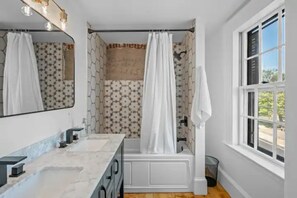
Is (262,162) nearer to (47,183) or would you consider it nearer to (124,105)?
(47,183)

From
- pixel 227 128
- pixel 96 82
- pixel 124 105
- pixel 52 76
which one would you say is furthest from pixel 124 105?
pixel 52 76

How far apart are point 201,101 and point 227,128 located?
639 mm

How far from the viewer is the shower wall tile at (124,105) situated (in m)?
4.23

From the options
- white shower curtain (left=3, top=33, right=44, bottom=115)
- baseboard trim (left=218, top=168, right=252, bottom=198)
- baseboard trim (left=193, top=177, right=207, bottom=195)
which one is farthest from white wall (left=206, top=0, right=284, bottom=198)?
white shower curtain (left=3, top=33, right=44, bottom=115)

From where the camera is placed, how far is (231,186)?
2.96 m

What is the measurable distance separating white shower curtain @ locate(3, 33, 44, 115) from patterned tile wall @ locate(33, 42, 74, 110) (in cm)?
8

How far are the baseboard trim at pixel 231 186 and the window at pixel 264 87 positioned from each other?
51 centimetres

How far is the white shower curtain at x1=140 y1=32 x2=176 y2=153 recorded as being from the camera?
3217mm

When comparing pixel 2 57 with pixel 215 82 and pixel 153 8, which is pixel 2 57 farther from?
pixel 215 82

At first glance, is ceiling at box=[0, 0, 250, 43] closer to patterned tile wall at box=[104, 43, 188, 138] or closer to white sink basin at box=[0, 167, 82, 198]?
patterned tile wall at box=[104, 43, 188, 138]

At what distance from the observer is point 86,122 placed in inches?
116

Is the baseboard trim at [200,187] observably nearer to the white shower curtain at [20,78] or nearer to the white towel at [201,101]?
the white towel at [201,101]

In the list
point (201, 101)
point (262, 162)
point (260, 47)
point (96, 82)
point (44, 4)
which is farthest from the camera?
point (96, 82)

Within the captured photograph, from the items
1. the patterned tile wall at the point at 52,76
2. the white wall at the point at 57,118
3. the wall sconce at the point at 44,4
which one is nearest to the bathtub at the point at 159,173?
the white wall at the point at 57,118
